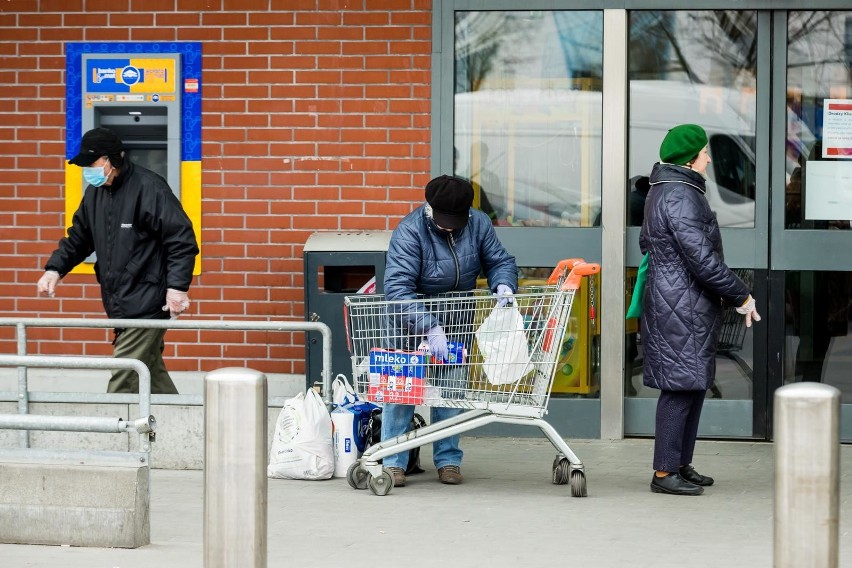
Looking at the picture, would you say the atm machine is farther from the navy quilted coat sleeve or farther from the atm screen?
the navy quilted coat sleeve

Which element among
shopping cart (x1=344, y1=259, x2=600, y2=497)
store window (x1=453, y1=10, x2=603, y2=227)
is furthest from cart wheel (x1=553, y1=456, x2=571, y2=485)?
store window (x1=453, y1=10, x2=603, y2=227)

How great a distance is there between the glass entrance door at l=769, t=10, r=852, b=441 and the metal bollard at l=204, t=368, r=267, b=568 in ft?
16.4

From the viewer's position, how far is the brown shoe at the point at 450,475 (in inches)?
284

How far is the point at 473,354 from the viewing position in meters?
6.61

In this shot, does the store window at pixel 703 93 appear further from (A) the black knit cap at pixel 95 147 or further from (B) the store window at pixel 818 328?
(A) the black knit cap at pixel 95 147

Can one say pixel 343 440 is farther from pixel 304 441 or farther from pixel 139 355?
pixel 139 355

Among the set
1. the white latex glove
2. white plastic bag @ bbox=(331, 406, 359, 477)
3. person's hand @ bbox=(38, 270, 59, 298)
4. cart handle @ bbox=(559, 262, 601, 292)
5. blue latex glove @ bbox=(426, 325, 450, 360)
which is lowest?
white plastic bag @ bbox=(331, 406, 359, 477)

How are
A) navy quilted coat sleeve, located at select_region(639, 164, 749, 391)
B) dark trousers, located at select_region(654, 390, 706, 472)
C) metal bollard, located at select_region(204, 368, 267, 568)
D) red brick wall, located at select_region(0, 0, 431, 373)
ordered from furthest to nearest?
red brick wall, located at select_region(0, 0, 431, 373), dark trousers, located at select_region(654, 390, 706, 472), navy quilted coat sleeve, located at select_region(639, 164, 749, 391), metal bollard, located at select_region(204, 368, 267, 568)

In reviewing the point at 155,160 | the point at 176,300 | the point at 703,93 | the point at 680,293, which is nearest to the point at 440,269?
the point at 680,293

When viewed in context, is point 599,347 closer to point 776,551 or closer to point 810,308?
point 810,308

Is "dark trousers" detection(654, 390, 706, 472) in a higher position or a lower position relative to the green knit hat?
lower

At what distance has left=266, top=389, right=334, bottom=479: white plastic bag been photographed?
7258 millimetres

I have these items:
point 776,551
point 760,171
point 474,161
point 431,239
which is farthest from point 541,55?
point 776,551

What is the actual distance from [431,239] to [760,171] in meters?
2.67
